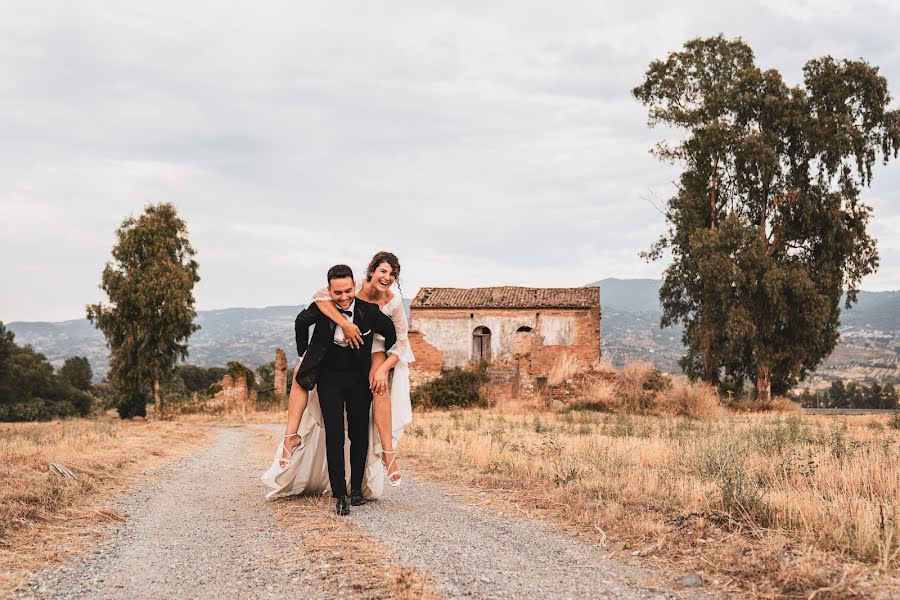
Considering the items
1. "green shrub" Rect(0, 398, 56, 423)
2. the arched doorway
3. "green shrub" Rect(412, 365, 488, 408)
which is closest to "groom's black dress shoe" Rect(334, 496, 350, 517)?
"green shrub" Rect(412, 365, 488, 408)

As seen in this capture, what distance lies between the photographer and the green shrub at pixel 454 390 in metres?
31.8

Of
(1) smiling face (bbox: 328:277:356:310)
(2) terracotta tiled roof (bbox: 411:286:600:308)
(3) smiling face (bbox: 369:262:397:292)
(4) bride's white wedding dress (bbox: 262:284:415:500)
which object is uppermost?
(2) terracotta tiled roof (bbox: 411:286:600:308)

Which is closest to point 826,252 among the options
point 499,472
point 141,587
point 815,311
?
point 815,311

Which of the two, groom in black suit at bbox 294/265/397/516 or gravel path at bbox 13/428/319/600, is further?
groom in black suit at bbox 294/265/397/516

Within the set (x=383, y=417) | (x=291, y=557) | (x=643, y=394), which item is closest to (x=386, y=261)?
(x=383, y=417)

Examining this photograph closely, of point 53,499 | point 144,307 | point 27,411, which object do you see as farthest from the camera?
point 27,411

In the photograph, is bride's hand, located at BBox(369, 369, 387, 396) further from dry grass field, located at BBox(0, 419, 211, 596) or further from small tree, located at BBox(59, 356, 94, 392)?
small tree, located at BBox(59, 356, 94, 392)

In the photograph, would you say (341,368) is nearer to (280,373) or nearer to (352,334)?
(352,334)

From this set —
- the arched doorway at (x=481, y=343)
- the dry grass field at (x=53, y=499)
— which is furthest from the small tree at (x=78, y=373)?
the dry grass field at (x=53, y=499)

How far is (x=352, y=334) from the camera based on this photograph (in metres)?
6.77

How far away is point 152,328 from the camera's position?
3128 cm

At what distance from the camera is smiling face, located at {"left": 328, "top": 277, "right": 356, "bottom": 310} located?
6848 millimetres

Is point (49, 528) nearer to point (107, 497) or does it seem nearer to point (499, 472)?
point (107, 497)

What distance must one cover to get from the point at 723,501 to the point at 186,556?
4.27 meters
